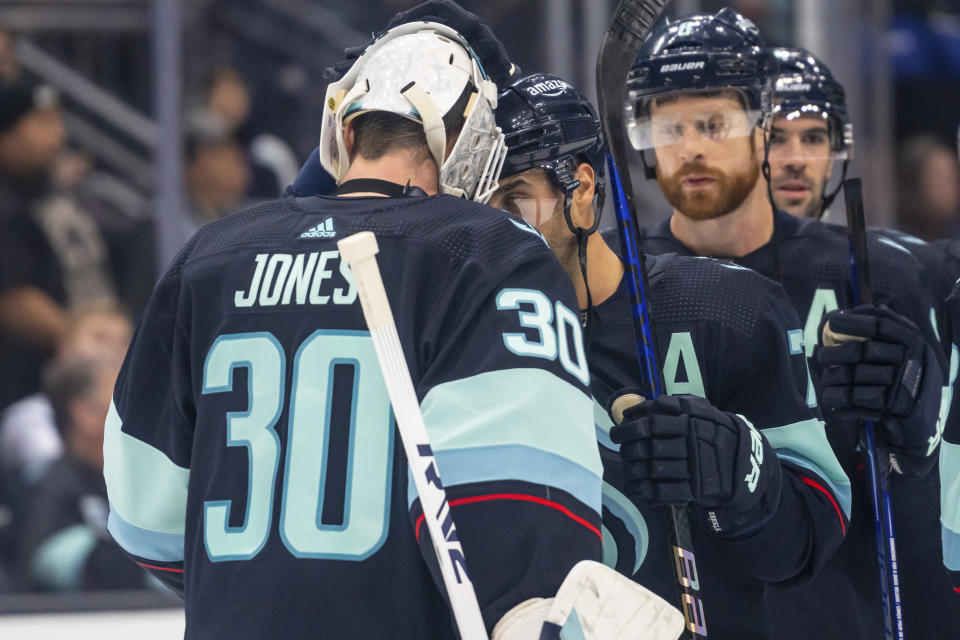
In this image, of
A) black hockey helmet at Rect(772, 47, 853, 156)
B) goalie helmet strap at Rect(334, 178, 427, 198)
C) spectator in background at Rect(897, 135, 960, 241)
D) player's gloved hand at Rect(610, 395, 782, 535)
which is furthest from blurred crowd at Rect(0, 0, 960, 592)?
goalie helmet strap at Rect(334, 178, 427, 198)

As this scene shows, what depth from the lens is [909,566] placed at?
102 inches

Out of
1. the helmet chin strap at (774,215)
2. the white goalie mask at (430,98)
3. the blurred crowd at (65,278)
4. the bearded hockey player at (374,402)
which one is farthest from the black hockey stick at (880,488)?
the blurred crowd at (65,278)

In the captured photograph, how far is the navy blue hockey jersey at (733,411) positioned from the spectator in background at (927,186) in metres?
3.60

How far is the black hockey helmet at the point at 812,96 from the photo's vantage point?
2.85m

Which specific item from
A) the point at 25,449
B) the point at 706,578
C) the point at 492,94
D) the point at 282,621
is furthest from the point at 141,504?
the point at 25,449

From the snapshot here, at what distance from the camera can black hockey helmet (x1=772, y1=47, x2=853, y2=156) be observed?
112 inches

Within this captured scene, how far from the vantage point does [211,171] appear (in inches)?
187

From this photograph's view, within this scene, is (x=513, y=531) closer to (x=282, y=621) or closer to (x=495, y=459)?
A: (x=495, y=459)

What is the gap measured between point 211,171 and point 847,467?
2893 millimetres

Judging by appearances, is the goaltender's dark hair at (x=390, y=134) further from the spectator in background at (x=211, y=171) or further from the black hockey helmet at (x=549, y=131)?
the spectator in background at (x=211, y=171)

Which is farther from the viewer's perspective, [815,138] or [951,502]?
[815,138]

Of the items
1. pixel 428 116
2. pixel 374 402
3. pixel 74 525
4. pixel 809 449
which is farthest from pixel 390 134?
pixel 74 525

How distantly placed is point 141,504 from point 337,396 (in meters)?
0.37

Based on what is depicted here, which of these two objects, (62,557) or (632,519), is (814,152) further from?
(62,557)
